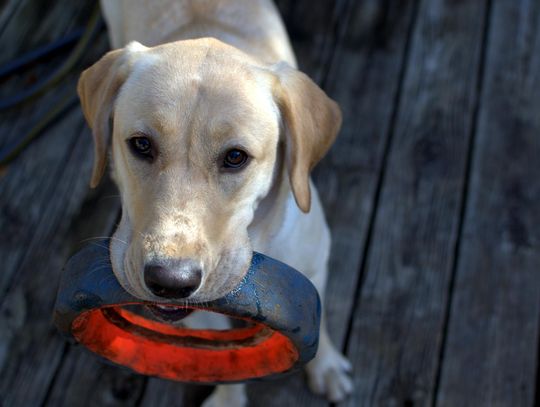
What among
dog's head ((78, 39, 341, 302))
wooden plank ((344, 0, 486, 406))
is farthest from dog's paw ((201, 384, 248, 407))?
dog's head ((78, 39, 341, 302))

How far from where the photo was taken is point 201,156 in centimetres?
228

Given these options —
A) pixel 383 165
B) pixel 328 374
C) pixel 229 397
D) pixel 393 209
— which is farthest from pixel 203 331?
pixel 383 165

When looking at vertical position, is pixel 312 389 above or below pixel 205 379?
below

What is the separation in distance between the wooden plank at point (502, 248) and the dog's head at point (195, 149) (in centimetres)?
117

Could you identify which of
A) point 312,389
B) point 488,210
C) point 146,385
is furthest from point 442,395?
point 146,385

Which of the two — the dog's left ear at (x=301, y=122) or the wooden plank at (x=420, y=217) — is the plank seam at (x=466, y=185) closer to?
the wooden plank at (x=420, y=217)

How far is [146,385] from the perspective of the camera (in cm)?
324

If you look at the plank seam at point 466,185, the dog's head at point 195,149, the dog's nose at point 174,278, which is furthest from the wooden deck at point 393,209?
the dog's nose at point 174,278

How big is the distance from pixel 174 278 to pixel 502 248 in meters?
1.84

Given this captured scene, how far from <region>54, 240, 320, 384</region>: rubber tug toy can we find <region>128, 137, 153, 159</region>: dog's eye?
1.03 feet

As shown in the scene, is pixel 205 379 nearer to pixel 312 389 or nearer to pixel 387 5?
pixel 312 389

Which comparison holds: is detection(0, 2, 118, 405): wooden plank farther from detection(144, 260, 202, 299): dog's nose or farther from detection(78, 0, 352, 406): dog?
detection(144, 260, 202, 299): dog's nose

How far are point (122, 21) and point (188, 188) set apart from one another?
1507 mm

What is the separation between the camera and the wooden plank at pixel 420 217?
325 cm
